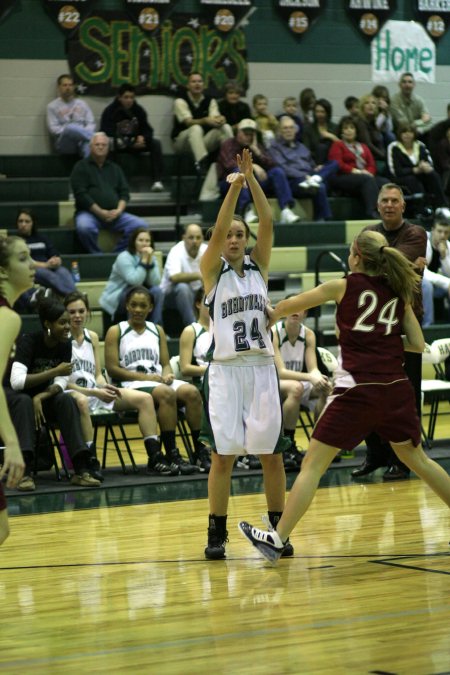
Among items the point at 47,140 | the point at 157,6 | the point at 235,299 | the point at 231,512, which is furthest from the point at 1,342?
the point at 157,6

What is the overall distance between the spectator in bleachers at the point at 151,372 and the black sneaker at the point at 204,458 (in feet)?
0.10

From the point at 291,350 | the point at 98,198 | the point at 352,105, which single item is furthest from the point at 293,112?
the point at 291,350

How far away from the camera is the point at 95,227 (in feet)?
40.1

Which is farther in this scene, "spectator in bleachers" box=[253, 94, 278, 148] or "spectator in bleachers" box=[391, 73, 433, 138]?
"spectator in bleachers" box=[391, 73, 433, 138]

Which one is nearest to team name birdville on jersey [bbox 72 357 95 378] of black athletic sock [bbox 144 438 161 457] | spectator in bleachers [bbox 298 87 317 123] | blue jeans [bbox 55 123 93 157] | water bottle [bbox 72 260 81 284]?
black athletic sock [bbox 144 438 161 457]

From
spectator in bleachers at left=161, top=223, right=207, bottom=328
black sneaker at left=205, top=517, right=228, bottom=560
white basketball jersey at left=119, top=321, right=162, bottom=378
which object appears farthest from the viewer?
spectator in bleachers at left=161, top=223, right=207, bottom=328

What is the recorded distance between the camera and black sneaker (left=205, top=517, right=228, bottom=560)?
238 inches

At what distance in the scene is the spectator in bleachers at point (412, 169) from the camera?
14.6 metres

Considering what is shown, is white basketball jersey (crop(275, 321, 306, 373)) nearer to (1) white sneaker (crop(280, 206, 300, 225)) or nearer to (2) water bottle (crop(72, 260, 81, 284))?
(2) water bottle (crop(72, 260, 81, 284))

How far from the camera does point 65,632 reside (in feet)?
15.5

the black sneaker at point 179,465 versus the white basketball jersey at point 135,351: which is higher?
the white basketball jersey at point 135,351

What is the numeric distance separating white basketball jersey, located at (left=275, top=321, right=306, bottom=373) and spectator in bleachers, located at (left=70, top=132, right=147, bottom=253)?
330 centimetres

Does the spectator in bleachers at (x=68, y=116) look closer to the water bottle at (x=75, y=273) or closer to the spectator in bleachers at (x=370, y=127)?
the water bottle at (x=75, y=273)

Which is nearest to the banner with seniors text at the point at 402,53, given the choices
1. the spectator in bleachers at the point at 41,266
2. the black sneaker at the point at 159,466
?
the spectator in bleachers at the point at 41,266
